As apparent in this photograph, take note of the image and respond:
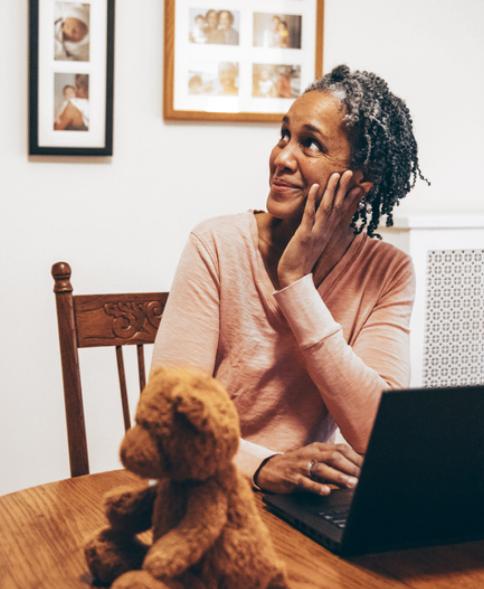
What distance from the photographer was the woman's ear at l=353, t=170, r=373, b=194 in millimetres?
1581

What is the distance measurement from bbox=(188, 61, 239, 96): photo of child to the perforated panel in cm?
72

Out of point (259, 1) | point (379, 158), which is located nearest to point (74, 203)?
point (259, 1)

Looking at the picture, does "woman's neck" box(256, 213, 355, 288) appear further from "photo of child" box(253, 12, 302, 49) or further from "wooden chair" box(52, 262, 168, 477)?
"photo of child" box(253, 12, 302, 49)

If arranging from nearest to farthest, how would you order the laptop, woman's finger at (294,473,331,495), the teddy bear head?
the teddy bear head → the laptop → woman's finger at (294,473,331,495)

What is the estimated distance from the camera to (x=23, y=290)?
7.41 feet

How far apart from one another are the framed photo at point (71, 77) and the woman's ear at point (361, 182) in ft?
2.93

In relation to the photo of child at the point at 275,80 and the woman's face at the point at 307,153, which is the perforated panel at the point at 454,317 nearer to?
the photo of child at the point at 275,80

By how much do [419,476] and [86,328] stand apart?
0.81 m

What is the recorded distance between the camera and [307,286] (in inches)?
56.1

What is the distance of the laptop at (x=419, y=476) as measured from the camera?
2.75ft

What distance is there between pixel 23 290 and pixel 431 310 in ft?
3.69

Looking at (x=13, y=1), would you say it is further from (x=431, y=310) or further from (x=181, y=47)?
(x=431, y=310)

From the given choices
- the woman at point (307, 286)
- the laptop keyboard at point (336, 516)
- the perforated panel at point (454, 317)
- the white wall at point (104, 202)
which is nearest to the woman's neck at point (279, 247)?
the woman at point (307, 286)

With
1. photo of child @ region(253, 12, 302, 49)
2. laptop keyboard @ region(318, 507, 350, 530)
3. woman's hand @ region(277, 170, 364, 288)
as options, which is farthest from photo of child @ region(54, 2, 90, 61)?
laptop keyboard @ region(318, 507, 350, 530)
